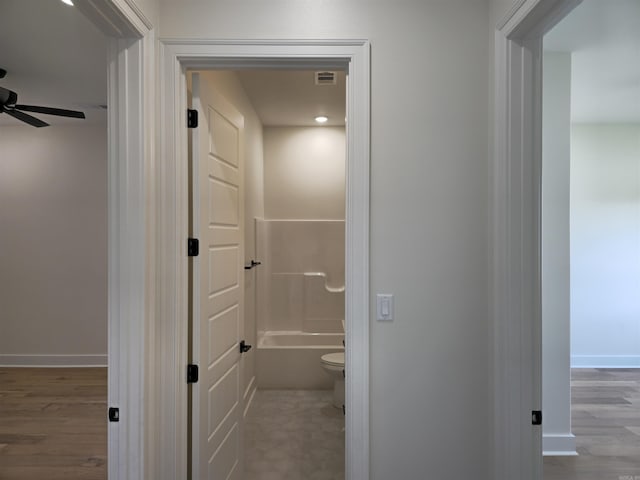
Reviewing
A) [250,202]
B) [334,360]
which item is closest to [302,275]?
[250,202]

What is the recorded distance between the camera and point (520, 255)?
1421 mm

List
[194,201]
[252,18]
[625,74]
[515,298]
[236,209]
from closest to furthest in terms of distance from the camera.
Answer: [515,298] → [252,18] → [194,201] → [236,209] → [625,74]

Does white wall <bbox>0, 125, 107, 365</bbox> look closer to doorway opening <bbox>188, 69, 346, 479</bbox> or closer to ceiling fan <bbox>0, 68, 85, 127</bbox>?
ceiling fan <bbox>0, 68, 85, 127</bbox>

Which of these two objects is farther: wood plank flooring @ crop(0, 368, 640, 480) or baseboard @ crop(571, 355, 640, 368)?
baseboard @ crop(571, 355, 640, 368)

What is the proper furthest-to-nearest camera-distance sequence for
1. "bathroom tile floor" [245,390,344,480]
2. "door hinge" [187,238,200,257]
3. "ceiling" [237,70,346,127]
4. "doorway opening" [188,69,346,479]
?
"ceiling" [237,70,346,127] → "bathroom tile floor" [245,390,344,480] → "doorway opening" [188,69,346,479] → "door hinge" [187,238,200,257]

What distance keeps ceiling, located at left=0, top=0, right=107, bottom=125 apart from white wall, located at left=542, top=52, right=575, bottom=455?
307 centimetres

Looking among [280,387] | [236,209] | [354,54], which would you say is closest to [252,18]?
[354,54]

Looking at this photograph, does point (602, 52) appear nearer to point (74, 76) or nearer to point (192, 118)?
point (192, 118)

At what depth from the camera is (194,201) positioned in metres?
1.66

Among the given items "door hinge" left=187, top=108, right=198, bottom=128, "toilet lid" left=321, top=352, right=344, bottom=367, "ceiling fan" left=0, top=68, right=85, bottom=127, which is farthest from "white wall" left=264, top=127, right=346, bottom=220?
"door hinge" left=187, top=108, right=198, bottom=128

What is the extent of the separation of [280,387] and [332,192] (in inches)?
89.8

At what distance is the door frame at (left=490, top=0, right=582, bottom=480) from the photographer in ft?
4.65

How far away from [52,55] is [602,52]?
12.7 feet

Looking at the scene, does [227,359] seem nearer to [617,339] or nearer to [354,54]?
[354,54]
